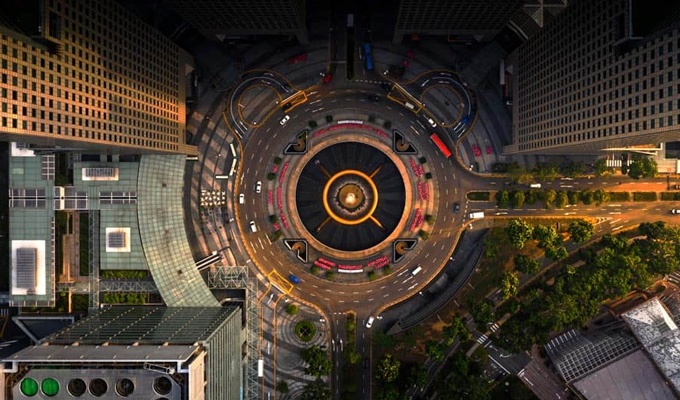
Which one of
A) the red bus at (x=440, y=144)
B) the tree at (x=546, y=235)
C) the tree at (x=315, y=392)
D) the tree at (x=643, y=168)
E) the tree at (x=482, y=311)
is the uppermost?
the red bus at (x=440, y=144)

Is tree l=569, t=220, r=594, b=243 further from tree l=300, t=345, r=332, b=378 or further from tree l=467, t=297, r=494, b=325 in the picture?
tree l=300, t=345, r=332, b=378

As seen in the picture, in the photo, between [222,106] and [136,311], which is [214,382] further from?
[222,106]

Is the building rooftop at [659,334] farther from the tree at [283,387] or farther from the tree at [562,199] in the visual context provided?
the tree at [283,387]

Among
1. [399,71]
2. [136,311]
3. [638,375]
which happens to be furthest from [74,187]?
→ [638,375]

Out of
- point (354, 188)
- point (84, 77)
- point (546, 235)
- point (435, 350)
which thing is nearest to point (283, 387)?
point (435, 350)

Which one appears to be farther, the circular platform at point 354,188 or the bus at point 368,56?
the circular platform at point 354,188

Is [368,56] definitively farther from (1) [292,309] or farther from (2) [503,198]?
(1) [292,309]

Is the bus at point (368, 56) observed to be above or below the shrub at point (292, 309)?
above

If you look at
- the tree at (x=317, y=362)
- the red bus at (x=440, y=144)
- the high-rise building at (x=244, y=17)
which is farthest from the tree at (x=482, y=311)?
the high-rise building at (x=244, y=17)
